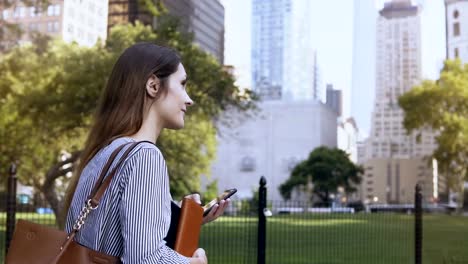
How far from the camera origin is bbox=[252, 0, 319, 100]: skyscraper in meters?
78.1

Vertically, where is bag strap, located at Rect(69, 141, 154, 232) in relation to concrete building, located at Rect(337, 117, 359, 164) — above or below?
below

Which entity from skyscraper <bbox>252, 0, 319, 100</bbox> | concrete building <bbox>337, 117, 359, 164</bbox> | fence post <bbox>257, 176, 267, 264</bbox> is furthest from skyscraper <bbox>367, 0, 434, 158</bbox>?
fence post <bbox>257, 176, 267, 264</bbox>

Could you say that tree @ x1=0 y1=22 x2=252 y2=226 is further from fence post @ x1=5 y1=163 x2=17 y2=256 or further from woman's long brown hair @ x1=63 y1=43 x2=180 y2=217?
woman's long brown hair @ x1=63 y1=43 x2=180 y2=217

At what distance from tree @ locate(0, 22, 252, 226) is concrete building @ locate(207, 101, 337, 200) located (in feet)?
181

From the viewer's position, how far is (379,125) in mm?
79250

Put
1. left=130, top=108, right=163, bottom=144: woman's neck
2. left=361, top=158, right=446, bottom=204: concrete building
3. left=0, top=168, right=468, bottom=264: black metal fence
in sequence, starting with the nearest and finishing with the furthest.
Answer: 1. left=130, top=108, right=163, bottom=144: woman's neck
2. left=0, top=168, right=468, bottom=264: black metal fence
3. left=361, top=158, right=446, bottom=204: concrete building

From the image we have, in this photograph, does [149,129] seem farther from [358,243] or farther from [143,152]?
[358,243]

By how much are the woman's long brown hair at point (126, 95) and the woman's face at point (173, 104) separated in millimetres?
16

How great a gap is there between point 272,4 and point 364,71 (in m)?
15.5

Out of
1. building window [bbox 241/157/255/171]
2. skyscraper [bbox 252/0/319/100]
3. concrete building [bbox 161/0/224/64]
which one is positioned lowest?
building window [bbox 241/157/255/171]

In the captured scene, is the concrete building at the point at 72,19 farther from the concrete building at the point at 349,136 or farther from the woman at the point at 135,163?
the concrete building at the point at 349,136

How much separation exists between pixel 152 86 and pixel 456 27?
51.1 meters

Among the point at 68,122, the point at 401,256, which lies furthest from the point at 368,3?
the point at 401,256

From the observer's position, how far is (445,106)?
35594 millimetres
